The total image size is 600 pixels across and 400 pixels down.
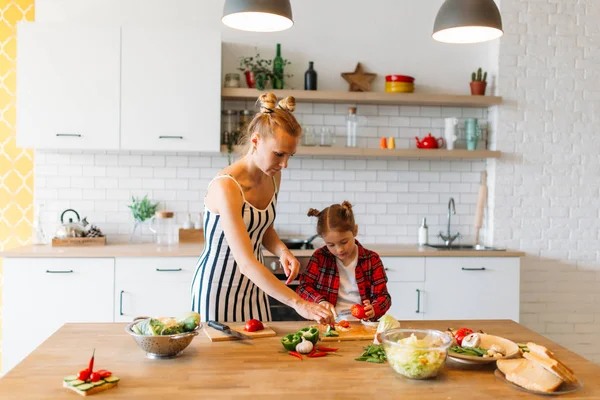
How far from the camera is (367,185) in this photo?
498 centimetres

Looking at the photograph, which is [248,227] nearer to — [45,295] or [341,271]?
[341,271]

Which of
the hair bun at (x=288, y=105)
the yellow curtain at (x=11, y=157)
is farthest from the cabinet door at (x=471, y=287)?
the yellow curtain at (x=11, y=157)

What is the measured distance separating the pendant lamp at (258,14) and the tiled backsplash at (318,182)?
214cm

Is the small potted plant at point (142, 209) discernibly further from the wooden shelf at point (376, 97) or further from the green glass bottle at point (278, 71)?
the green glass bottle at point (278, 71)

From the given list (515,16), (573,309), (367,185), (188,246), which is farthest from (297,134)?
(573,309)

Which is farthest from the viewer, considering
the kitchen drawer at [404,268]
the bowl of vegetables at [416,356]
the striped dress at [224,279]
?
the kitchen drawer at [404,268]

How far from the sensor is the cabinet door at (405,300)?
4281 millimetres

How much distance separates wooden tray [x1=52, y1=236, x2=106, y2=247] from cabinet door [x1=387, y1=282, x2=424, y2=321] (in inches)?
85.9

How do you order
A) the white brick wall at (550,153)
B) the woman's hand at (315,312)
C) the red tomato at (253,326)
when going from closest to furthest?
the woman's hand at (315,312) → the red tomato at (253,326) → the white brick wall at (550,153)

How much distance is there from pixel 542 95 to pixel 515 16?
0.68 meters

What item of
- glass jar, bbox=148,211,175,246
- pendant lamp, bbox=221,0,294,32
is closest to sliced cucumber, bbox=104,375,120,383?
pendant lamp, bbox=221,0,294,32

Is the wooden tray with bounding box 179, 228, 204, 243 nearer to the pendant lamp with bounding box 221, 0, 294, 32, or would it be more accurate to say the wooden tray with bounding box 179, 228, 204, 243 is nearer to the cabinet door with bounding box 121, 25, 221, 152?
the cabinet door with bounding box 121, 25, 221, 152

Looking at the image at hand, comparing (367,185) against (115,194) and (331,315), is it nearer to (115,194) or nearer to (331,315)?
(115,194)

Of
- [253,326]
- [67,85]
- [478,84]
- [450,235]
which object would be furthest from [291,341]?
[478,84]
